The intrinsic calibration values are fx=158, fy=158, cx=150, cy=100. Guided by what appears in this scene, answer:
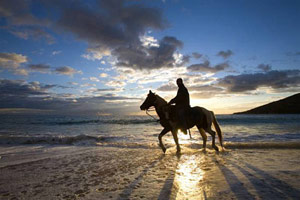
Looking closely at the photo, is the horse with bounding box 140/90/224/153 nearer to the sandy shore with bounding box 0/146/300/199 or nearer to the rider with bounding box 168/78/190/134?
the rider with bounding box 168/78/190/134

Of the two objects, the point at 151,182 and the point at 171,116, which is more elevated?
the point at 171,116

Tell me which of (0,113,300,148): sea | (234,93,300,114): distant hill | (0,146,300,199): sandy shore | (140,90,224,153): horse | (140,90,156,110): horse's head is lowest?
(0,113,300,148): sea

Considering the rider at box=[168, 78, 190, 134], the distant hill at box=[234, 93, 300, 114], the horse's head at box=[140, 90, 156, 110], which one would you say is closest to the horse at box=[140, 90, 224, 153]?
the horse's head at box=[140, 90, 156, 110]

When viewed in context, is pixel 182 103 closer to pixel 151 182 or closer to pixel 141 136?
pixel 151 182

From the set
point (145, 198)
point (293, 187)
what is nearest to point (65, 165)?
point (145, 198)

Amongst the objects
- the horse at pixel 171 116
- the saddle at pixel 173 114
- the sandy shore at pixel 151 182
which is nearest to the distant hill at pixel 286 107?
the horse at pixel 171 116

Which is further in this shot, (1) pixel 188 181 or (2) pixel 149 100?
(2) pixel 149 100

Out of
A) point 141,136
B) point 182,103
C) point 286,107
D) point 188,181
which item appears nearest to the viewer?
point 188,181

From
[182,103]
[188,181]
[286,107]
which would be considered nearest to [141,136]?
[182,103]

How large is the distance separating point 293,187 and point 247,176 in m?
0.81

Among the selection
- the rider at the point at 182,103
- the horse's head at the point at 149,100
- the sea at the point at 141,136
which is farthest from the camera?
the sea at the point at 141,136

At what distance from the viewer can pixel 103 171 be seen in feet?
14.0

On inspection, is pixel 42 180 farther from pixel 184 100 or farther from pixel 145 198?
pixel 184 100

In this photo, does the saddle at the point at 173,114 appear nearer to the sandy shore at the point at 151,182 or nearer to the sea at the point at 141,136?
the sandy shore at the point at 151,182
